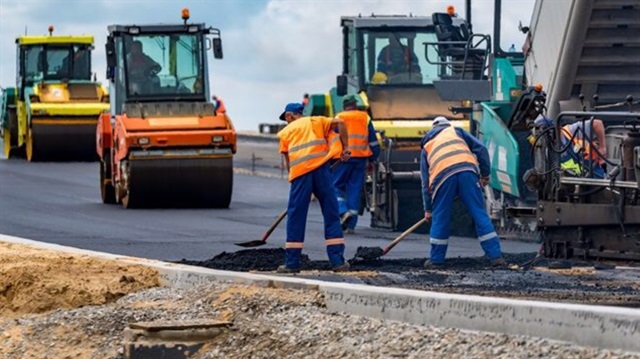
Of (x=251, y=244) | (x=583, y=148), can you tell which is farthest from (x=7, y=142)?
(x=583, y=148)

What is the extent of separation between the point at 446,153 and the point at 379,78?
29.2ft

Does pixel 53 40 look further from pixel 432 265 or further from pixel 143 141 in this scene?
pixel 432 265

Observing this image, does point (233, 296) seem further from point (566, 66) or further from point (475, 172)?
point (566, 66)

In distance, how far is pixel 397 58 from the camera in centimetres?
2370

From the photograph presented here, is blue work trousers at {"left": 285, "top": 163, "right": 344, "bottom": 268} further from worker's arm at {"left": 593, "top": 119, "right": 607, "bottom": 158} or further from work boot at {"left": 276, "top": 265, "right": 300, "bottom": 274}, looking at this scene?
worker's arm at {"left": 593, "top": 119, "right": 607, "bottom": 158}

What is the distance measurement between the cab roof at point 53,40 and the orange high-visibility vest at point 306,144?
2152 centimetres

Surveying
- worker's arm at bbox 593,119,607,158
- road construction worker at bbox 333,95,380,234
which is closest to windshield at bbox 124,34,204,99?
road construction worker at bbox 333,95,380,234

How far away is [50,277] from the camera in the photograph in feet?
39.0

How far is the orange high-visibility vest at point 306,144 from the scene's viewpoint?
45.4 ft

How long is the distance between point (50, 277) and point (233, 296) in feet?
6.78

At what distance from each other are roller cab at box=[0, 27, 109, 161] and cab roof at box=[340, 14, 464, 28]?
11.0 meters

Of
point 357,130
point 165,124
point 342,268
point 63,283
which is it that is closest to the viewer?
point 63,283

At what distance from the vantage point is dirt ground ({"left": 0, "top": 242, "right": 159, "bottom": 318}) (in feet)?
37.4

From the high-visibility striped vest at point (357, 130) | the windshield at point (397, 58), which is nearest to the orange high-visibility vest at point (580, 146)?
the high-visibility striped vest at point (357, 130)
